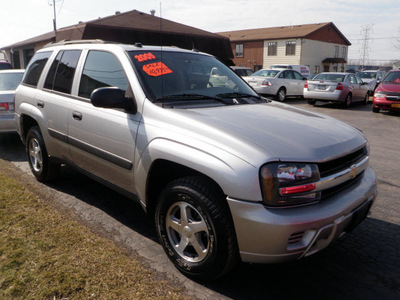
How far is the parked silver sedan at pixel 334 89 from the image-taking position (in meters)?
14.5

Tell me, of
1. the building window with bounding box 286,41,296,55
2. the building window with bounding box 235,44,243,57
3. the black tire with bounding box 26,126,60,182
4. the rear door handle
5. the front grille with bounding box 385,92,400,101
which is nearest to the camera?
the rear door handle

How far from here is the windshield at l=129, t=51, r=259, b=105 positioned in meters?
3.25

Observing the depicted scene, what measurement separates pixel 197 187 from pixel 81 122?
1.73 metres

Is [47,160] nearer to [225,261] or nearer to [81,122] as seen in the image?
[81,122]

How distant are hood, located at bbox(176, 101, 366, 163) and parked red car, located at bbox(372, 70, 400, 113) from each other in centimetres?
1080

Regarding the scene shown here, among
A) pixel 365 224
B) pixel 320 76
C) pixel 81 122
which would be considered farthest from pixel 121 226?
pixel 320 76

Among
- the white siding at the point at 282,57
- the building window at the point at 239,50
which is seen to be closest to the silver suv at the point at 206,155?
the white siding at the point at 282,57

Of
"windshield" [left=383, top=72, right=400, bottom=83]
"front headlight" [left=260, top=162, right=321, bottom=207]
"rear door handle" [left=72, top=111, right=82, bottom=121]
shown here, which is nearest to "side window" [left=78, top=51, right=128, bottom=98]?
"rear door handle" [left=72, top=111, right=82, bottom=121]

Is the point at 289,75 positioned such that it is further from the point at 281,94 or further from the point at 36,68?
the point at 36,68

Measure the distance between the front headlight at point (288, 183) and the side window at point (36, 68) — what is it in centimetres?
374

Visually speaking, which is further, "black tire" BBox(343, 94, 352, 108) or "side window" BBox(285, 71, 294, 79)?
"side window" BBox(285, 71, 294, 79)

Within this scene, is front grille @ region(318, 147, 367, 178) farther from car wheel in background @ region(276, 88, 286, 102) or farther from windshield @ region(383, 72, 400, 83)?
car wheel in background @ region(276, 88, 286, 102)

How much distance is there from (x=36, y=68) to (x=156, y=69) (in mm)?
2434

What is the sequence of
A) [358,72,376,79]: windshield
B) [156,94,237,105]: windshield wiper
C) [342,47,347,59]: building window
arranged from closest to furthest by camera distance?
1. [156,94,237,105]: windshield wiper
2. [358,72,376,79]: windshield
3. [342,47,347,59]: building window
